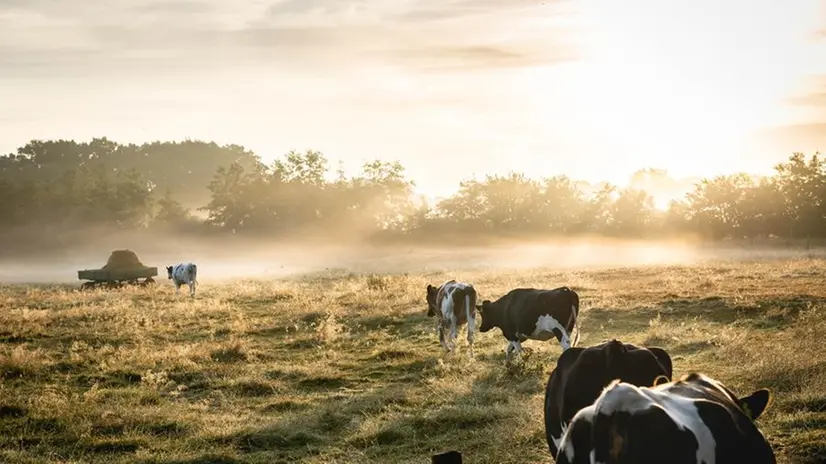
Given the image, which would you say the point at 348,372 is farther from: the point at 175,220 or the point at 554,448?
the point at 175,220

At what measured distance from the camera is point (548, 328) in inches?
624

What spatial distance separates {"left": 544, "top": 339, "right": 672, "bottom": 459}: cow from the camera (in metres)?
7.75

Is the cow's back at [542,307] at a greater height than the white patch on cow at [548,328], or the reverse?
the cow's back at [542,307]

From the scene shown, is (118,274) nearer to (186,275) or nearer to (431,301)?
(186,275)

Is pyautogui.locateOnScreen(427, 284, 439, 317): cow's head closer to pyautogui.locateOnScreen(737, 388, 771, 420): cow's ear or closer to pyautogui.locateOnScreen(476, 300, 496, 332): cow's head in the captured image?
pyautogui.locateOnScreen(476, 300, 496, 332): cow's head

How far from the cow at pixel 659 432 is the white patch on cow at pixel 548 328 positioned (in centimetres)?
1006

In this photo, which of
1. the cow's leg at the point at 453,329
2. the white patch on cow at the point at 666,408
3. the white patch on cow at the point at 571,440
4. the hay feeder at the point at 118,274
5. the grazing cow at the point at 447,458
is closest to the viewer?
the white patch on cow at the point at 666,408

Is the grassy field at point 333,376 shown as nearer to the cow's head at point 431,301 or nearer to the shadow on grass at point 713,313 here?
the shadow on grass at point 713,313

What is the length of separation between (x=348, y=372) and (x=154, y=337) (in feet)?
24.2

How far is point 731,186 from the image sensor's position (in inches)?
3113

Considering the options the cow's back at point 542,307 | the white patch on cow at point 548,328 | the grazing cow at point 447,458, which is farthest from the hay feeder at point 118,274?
the grazing cow at point 447,458

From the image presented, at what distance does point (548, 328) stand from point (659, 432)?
11.0 metres

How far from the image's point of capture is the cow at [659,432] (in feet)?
16.1

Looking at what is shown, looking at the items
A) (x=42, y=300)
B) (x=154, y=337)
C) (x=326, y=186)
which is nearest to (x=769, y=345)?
(x=154, y=337)
